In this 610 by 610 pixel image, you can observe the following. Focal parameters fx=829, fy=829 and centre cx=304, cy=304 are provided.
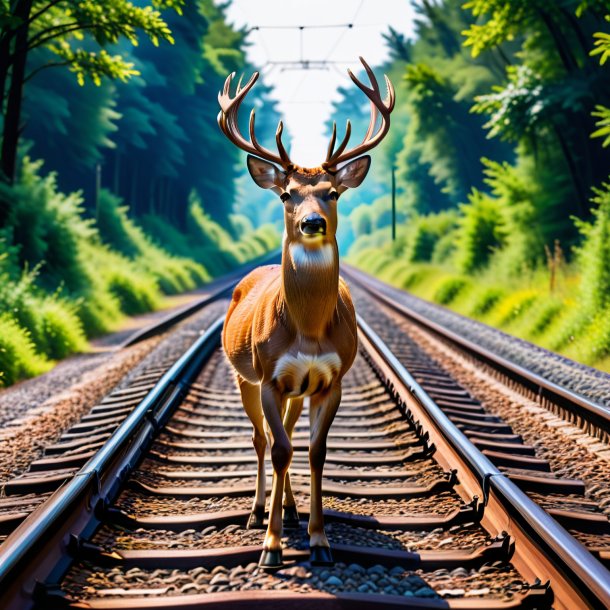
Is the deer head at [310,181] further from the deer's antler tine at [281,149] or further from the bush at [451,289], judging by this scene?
the bush at [451,289]

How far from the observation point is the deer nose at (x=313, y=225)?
3.98m

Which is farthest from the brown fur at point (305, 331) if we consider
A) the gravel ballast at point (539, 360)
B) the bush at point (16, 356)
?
the bush at point (16, 356)

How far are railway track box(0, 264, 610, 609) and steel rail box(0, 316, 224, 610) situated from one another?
0.01 metres

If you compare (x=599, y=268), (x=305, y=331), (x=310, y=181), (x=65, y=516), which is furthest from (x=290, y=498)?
(x=599, y=268)

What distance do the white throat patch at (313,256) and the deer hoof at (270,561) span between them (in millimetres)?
1426

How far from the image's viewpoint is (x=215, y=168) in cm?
A: 5000

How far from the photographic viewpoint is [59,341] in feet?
44.4

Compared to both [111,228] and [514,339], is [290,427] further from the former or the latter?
[111,228]

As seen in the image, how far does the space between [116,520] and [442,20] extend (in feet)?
133

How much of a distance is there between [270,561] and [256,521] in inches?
26.2

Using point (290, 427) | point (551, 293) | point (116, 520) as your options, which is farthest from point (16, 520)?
point (551, 293)

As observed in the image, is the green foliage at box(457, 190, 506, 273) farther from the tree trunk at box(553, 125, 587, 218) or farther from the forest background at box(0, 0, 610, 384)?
the tree trunk at box(553, 125, 587, 218)

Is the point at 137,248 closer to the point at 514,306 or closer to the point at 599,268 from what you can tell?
the point at 514,306

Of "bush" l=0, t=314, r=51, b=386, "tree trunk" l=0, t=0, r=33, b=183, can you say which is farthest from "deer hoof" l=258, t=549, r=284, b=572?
"tree trunk" l=0, t=0, r=33, b=183
